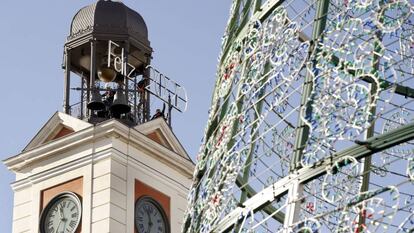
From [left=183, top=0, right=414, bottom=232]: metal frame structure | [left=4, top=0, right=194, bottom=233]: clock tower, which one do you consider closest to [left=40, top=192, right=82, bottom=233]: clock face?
[left=4, top=0, right=194, bottom=233]: clock tower

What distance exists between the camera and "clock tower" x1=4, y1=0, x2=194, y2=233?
46.3m

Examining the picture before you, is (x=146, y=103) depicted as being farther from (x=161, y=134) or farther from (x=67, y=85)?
(x=67, y=85)

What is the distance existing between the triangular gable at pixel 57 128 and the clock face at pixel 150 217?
2.68 m

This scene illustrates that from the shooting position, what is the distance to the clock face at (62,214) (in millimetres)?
46125

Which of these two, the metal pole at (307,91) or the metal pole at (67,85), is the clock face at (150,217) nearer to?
the metal pole at (67,85)

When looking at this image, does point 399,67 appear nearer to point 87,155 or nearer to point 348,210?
point 348,210

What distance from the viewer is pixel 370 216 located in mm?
13680

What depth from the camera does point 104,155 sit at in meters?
46.5

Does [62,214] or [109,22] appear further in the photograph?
[109,22]

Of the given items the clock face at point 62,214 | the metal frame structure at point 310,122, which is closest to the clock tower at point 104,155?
the clock face at point 62,214

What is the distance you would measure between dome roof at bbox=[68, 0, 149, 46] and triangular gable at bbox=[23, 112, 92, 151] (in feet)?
8.12

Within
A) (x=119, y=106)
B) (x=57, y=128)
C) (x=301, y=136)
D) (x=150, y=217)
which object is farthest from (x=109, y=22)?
(x=301, y=136)

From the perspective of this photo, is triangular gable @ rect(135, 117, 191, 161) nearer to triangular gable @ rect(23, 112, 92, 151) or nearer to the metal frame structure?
triangular gable @ rect(23, 112, 92, 151)

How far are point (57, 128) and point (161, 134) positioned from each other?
2.90m
